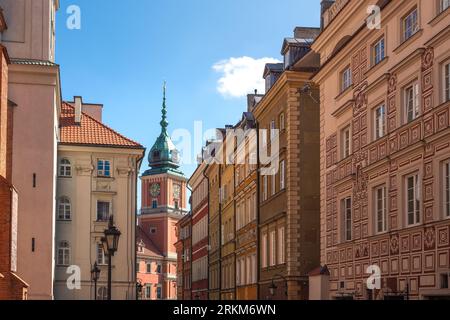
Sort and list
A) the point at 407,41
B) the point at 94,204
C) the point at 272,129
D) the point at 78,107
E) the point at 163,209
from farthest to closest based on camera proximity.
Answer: the point at 163,209
the point at 78,107
the point at 94,204
the point at 272,129
the point at 407,41

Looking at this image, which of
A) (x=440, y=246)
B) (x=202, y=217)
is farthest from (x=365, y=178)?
(x=202, y=217)

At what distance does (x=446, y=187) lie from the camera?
18.7m

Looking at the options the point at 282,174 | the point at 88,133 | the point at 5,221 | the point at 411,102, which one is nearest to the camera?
the point at 411,102

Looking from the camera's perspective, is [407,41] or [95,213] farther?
[95,213]

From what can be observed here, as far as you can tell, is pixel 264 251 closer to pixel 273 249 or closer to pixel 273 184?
pixel 273 249

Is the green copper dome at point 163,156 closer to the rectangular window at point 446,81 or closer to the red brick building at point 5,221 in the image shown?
the red brick building at point 5,221

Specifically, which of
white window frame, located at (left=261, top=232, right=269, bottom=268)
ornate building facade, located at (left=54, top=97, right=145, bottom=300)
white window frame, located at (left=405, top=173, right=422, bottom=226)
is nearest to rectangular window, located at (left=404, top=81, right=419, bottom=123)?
white window frame, located at (left=405, top=173, right=422, bottom=226)

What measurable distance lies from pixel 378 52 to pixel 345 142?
3820 millimetres

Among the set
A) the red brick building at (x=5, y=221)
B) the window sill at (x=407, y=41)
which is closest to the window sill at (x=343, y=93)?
the window sill at (x=407, y=41)

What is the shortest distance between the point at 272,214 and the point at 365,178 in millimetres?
12506

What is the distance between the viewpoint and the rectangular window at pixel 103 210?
2007 inches

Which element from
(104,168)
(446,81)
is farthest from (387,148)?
(104,168)

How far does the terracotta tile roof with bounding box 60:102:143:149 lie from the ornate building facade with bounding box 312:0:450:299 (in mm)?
25073

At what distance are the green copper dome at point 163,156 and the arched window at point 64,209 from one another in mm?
80469
